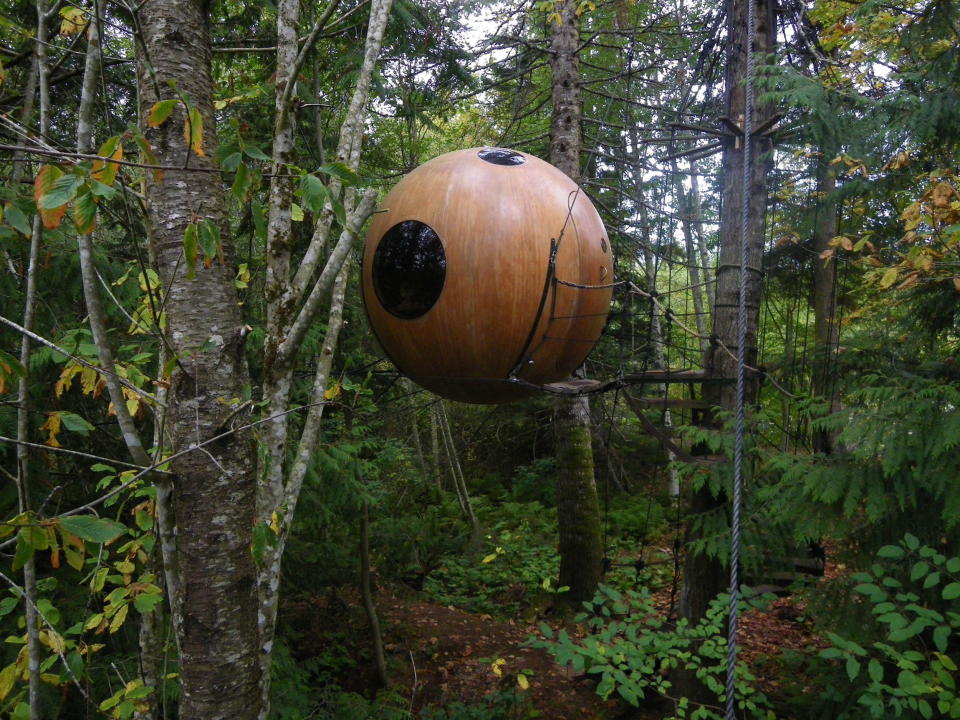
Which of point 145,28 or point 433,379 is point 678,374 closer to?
point 433,379

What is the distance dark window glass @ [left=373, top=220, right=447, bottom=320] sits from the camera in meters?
2.31

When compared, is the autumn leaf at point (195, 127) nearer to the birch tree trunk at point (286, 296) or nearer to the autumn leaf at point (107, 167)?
the autumn leaf at point (107, 167)

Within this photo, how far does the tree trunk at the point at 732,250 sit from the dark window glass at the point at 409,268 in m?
2.21

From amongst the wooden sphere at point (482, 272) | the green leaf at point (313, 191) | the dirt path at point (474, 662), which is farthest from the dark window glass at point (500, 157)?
the dirt path at point (474, 662)

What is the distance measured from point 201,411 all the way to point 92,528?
49 centimetres

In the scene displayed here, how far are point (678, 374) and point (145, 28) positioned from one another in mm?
2746

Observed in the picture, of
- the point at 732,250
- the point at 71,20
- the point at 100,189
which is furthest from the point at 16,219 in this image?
the point at 732,250

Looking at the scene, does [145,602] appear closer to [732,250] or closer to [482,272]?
[482,272]

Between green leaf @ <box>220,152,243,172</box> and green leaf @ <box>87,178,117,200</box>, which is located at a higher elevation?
green leaf @ <box>220,152,243,172</box>

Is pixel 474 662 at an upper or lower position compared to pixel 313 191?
lower

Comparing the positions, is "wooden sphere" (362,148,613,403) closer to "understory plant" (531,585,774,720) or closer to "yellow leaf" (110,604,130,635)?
"understory plant" (531,585,774,720)

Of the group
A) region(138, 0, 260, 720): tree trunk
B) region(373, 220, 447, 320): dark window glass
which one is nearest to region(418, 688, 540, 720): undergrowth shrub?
region(138, 0, 260, 720): tree trunk

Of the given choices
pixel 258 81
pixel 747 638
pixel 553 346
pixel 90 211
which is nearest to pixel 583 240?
pixel 553 346

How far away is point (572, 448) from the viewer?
6.14m
